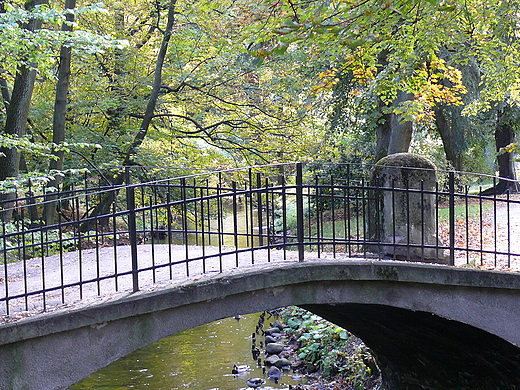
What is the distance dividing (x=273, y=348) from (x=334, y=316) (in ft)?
12.9

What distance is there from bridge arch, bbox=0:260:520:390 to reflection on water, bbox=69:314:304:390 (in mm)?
2896

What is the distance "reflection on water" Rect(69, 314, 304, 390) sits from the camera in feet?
32.3

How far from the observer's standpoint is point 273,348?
1140cm

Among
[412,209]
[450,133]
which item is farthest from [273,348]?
[450,133]

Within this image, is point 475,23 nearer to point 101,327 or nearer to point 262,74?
point 262,74

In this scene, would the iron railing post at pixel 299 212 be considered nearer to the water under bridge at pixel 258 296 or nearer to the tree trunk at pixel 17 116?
the water under bridge at pixel 258 296

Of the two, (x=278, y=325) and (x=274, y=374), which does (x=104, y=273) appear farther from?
(x=278, y=325)

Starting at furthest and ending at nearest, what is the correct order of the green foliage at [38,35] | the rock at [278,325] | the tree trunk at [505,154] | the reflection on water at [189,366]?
the tree trunk at [505,154] < the rock at [278,325] < the reflection on water at [189,366] < the green foliage at [38,35]

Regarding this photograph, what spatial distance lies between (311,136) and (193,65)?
11.5 feet

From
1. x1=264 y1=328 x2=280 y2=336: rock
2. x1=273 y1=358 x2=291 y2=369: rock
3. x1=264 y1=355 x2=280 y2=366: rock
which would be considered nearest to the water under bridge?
x1=273 y1=358 x2=291 y2=369: rock

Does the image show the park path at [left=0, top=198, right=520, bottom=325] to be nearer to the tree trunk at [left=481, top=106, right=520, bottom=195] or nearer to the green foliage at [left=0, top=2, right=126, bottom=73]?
the green foliage at [left=0, top=2, right=126, bottom=73]

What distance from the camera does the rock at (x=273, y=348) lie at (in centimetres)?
1133

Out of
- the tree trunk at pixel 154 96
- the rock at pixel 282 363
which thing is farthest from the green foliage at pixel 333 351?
the tree trunk at pixel 154 96

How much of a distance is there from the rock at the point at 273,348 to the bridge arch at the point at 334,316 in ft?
11.3
